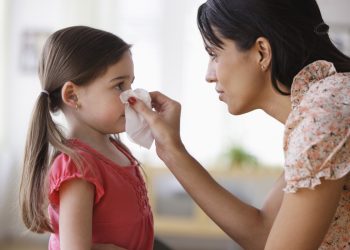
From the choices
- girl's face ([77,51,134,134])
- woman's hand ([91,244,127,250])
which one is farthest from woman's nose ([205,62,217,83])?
woman's hand ([91,244,127,250])

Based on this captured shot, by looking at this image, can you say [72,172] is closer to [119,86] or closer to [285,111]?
[119,86]

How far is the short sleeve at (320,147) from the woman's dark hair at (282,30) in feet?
0.72

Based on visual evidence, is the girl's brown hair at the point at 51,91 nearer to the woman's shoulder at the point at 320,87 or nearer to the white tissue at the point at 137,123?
the white tissue at the point at 137,123

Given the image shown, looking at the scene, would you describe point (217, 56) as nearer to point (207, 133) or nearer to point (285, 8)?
point (285, 8)

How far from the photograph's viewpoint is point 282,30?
1.40 m

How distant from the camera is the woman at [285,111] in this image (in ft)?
3.91

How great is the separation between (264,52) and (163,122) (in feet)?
1.06

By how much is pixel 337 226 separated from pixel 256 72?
431 millimetres

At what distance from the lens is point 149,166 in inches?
182

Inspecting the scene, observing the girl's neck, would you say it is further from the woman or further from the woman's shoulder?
the woman's shoulder

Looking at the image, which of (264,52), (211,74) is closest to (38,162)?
(211,74)

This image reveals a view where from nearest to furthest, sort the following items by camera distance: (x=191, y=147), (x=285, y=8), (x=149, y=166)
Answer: (x=285, y=8)
(x=149, y=166)
(x=191, y=147)

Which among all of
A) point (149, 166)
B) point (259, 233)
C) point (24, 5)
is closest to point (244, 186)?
point (149, 166)

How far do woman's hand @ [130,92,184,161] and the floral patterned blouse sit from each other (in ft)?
1.12
